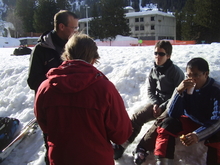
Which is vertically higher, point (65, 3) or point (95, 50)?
point (65, 3)

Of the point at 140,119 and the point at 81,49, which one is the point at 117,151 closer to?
the point at 140,119

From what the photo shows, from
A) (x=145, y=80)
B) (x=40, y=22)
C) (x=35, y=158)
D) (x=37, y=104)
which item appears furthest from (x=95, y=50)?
(x=40, y=22)

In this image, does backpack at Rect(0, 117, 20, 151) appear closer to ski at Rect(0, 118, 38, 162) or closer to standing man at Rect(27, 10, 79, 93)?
ski at Rect(0, 118, 38, 162)

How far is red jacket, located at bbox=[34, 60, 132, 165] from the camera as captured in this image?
138 cm

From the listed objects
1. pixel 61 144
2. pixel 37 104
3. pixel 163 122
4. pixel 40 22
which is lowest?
pixel 163 122

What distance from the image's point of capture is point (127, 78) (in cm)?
531

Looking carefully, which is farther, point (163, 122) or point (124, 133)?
→ point (163, 122)

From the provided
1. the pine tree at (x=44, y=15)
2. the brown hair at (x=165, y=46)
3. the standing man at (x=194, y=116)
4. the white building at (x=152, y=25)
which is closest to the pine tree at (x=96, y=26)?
the white building at (x=152, y=25)

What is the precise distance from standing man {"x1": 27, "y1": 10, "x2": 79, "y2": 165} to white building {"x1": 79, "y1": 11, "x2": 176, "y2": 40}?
52.2 metres

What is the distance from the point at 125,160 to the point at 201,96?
1.35 metres

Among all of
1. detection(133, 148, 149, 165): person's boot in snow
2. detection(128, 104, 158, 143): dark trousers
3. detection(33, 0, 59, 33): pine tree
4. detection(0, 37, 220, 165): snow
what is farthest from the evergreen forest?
detection(133, 148, 149, 165): person's boot in snow

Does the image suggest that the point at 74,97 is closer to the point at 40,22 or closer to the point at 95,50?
the point at 95,50

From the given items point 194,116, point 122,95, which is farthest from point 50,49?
point 122,95

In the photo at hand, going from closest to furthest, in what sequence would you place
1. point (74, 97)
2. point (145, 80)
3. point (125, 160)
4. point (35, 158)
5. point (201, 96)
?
point (74, 97), point (201, 96), point (125, 160), point (35, 158), point (145, 80)
